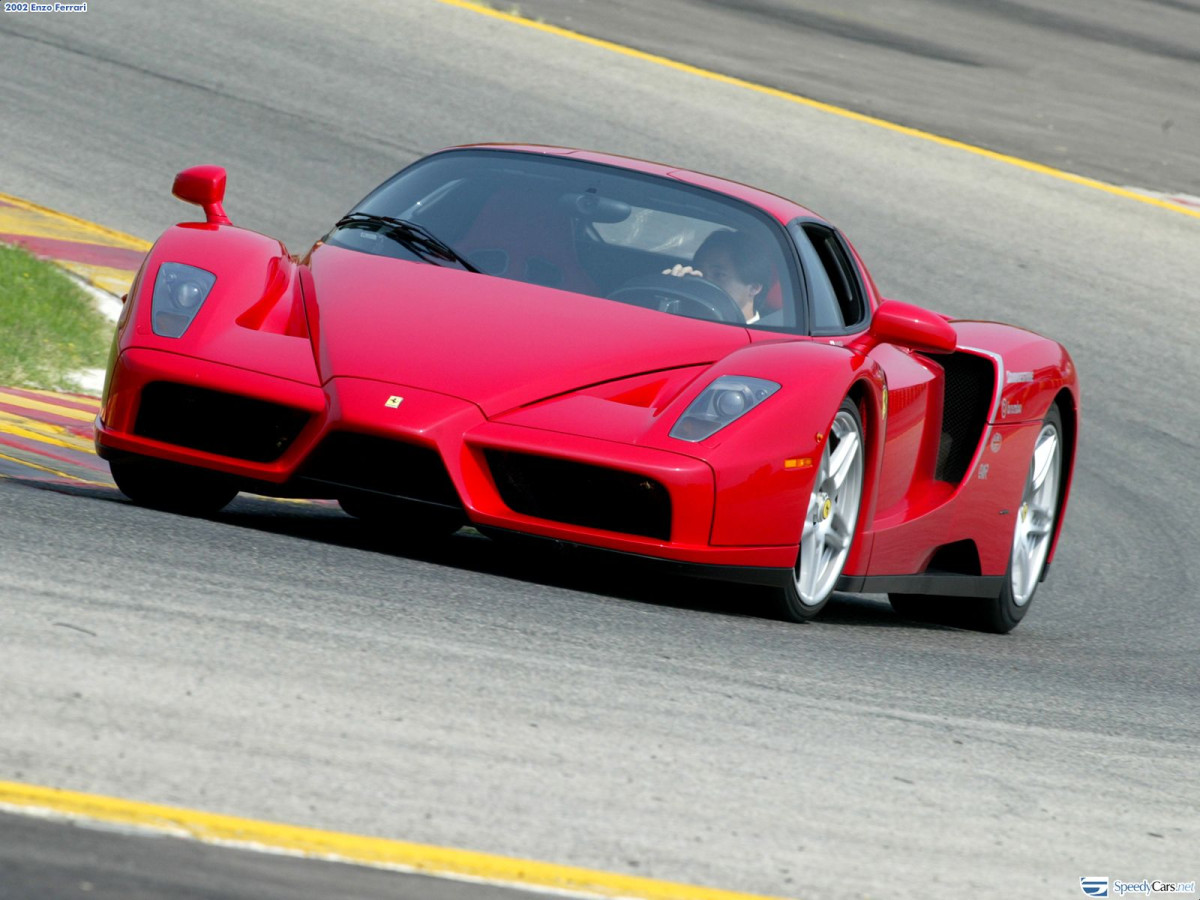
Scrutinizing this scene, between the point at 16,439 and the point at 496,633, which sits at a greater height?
the point at 496,633

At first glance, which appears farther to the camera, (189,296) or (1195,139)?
(1195,139)

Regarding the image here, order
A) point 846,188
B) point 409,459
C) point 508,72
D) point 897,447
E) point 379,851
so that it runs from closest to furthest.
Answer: point 379,851 < point 409,459 < point 897,447 < point 846,188 < point 508,72

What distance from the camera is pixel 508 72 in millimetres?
15867

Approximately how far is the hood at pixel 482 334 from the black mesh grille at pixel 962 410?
1166mm

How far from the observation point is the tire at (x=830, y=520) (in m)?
5.83

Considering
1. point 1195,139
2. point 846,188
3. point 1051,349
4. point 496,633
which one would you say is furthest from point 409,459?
point 1195,139

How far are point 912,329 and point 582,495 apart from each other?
1.44 m

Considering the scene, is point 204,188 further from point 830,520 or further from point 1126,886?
point 1126,886

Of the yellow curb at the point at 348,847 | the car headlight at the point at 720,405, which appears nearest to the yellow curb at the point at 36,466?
the car headlight at the point at 720,405

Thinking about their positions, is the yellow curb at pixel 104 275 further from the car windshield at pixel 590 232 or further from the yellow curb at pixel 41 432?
the car windshield at pixel 590 232

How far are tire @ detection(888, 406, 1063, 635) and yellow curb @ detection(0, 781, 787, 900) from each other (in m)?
4.31

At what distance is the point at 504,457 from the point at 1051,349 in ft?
9.65

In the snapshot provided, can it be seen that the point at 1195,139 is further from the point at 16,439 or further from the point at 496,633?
the point at 496,633

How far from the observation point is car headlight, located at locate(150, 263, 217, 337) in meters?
5.66
